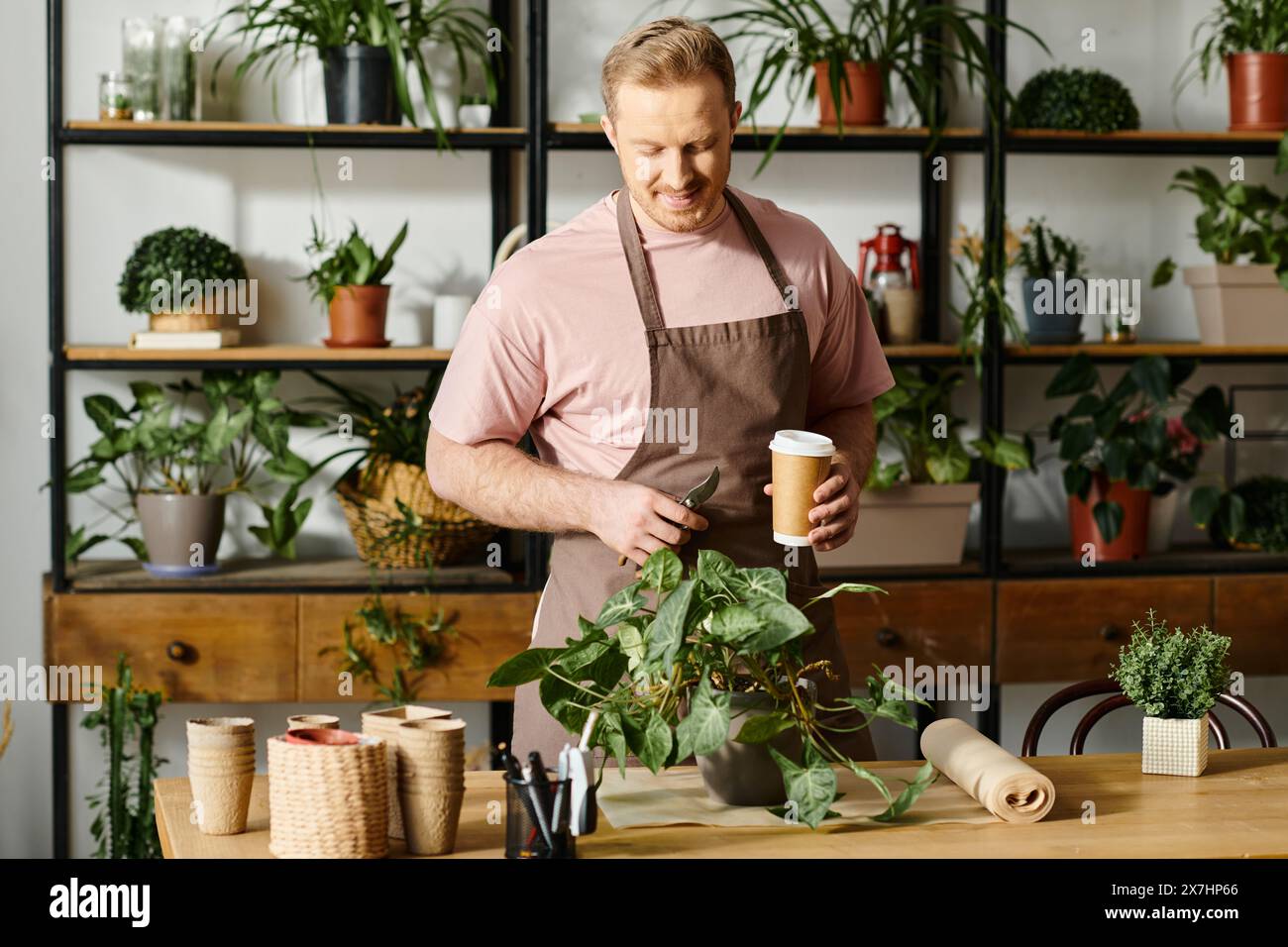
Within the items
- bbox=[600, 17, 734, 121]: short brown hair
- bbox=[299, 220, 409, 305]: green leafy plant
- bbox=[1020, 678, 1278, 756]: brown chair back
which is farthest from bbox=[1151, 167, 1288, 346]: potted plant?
bbox=[600, 17, 734, 121]: short brown hair

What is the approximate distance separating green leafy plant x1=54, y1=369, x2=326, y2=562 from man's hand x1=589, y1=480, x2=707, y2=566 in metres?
1.60

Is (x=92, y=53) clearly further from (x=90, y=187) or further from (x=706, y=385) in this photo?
(x=706, y=385)

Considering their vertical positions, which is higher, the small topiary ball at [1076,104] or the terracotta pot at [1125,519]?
the small topiary ball at [1076,104]

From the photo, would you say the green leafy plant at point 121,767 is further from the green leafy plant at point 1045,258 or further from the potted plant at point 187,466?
the green leafy plant at point 1045,258

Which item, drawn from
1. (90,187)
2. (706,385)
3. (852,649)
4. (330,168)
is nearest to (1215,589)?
(852,649)

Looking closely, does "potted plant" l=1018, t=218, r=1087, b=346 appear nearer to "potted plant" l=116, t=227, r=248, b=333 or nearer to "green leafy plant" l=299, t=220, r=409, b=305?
"green leafy plant" l=299, t=220, r=409, b=305

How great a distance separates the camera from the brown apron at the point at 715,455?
2.23 metres

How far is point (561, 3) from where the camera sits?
389cm

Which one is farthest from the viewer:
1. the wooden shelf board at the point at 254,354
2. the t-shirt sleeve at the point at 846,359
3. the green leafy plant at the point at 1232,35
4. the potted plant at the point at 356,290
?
the green leafy plant at the point at 1232,35

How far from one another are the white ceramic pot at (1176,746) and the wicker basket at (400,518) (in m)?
1.94

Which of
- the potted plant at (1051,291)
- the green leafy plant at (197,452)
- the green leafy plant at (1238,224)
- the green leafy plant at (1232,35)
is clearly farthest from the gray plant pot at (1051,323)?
the green leafy plant at (197,452)

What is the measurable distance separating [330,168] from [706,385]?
6.45 ft

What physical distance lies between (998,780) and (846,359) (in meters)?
0.90

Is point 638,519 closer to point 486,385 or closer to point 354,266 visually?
point 486,385
